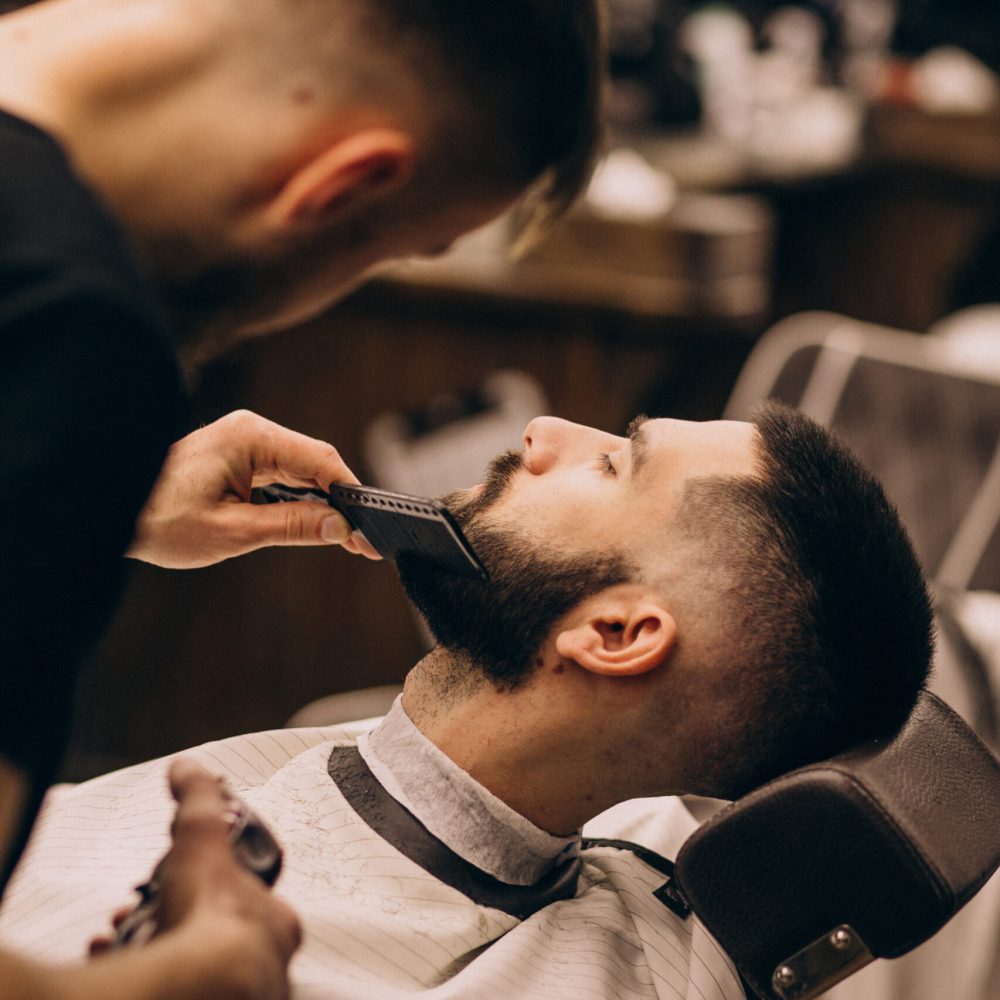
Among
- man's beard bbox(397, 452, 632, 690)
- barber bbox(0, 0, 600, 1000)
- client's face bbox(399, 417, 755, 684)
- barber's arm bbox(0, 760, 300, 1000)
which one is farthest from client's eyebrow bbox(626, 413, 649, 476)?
barber's arm bbox(0, 760, 300, 1000)

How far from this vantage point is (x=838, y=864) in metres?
1.25

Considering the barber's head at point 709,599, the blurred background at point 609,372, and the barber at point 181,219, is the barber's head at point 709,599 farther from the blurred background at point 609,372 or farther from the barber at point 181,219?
the blurred background at point 609,372

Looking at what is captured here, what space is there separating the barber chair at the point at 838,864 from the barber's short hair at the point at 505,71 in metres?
0.63

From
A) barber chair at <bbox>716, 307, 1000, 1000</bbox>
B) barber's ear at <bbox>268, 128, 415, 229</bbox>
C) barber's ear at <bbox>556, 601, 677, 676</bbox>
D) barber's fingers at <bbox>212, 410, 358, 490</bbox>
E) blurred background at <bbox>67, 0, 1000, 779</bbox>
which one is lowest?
blurred background at <bbox>67, 0, 1000, 779</bbox>

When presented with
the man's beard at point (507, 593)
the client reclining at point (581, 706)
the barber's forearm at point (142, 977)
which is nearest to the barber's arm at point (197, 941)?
the barber's forearm at point (142, 977)

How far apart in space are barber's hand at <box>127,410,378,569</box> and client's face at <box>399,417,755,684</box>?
0.42 feet

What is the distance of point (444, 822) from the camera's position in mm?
1421

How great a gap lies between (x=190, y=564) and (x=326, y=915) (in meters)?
0.44

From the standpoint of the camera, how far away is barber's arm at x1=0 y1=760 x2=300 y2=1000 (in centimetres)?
86

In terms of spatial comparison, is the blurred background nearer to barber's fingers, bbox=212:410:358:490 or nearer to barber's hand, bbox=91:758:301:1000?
barber's fingers, bbox=212:410:358:490

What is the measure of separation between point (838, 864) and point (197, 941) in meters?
0.63

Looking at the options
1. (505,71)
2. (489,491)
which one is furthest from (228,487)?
(505,71)

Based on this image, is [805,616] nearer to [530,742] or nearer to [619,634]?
[619,634]

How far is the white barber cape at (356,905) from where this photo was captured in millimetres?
1257
